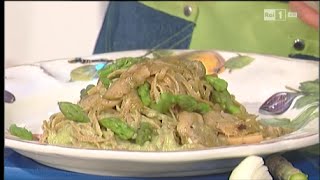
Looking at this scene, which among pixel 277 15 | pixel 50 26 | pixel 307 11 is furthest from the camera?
pixel 50 26

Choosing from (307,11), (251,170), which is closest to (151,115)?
(251,170)

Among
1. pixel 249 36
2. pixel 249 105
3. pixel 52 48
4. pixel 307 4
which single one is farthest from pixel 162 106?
pixel 52 48

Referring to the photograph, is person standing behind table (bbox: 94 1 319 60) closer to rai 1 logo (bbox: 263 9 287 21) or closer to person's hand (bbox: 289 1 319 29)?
person's hand (bbox: 289 1 319 29)

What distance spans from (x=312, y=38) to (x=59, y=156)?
15.0 inches

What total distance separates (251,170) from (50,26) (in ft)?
3.52

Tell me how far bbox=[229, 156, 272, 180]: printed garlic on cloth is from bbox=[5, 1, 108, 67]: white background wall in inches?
32.7

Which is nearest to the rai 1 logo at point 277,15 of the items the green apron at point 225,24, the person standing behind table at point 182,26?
the green apron at point 225,24

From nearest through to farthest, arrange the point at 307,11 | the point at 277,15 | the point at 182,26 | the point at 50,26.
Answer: the point at 277,15 → the point at 307,11 → the point at 182,26 → the point at 50,26

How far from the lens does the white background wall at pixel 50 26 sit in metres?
1.46

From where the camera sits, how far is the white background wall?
1.46 meters

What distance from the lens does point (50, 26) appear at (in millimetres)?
1569

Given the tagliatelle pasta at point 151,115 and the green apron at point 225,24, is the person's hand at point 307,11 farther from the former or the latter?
the tagliatelle pasta at point 151,115

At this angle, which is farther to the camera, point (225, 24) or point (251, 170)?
point (225, 24)

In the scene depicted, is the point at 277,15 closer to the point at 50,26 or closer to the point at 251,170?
the point at 251,170
